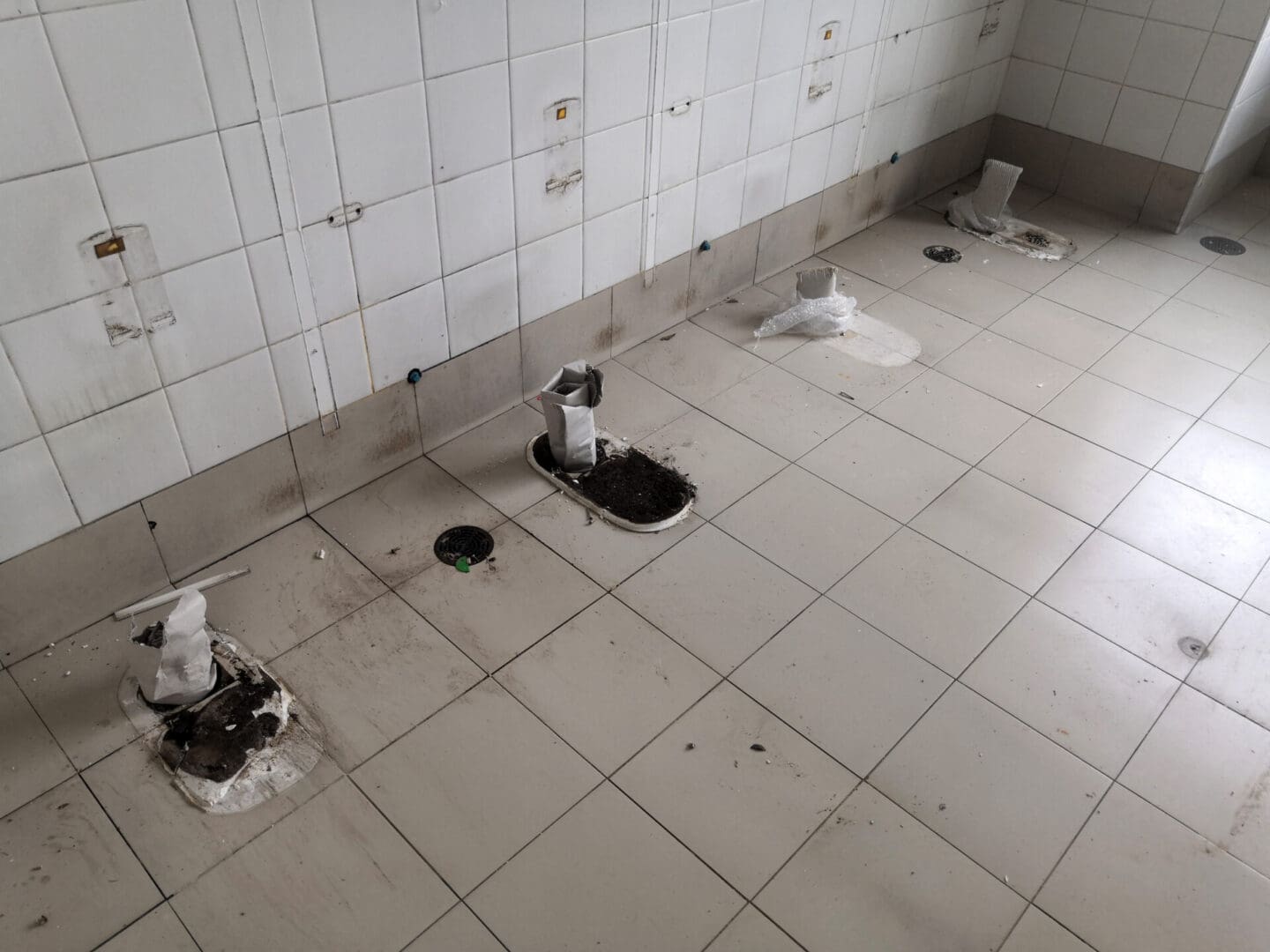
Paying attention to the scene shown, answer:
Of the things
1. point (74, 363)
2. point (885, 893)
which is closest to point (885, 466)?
point (885, 893)

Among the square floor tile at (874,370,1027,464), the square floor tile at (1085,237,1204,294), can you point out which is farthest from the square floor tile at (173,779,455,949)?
the square floor tile at (1085,237,1204,294)

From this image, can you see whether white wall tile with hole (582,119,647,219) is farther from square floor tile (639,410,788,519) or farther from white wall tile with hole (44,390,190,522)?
white wall tile with hole (44,390,190,522)

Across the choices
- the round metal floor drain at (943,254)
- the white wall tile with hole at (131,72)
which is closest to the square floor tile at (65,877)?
the white wall tile with hole at (131,72)

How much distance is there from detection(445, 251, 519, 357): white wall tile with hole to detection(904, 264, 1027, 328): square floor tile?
5.55 feet

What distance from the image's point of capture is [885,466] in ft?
9.46

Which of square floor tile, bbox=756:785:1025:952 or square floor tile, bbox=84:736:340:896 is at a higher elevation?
square floor tile, bbox=84:736:340:896

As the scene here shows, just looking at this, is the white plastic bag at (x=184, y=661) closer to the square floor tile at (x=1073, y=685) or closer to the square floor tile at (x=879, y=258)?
the square floor tile at (x=1073, y=685)

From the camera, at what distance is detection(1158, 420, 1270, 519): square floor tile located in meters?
2.83

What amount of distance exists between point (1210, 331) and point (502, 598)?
9.26 feet

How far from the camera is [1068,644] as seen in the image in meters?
2.39

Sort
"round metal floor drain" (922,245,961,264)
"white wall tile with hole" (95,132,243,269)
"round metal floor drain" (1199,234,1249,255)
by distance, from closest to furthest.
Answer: "white wall tile with hole" (95,132,243,269), "round metal floor drain" (922,245,961,264), "round metal floor drain" (1199,234,1249,255)

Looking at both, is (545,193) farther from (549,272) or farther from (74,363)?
(74,363)

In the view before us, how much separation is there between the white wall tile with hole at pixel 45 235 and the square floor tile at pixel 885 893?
1.82m

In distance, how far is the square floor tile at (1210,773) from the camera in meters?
2.02
